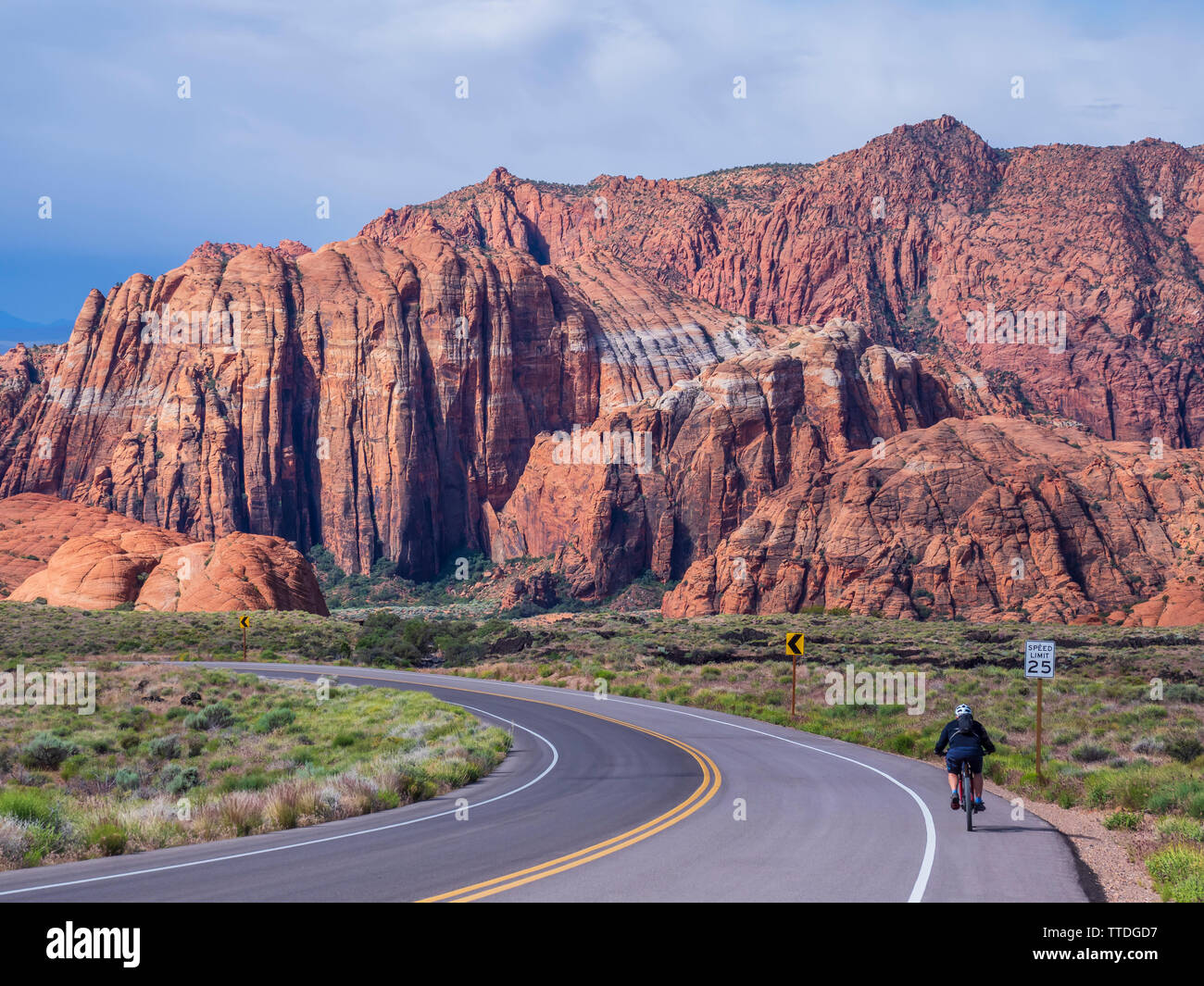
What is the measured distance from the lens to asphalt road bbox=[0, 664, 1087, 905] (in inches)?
391

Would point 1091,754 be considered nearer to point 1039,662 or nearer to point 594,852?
point 1039,662


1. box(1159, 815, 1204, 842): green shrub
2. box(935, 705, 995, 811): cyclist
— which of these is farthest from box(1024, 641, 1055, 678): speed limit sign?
box(1159, 815, 1204, 842): green shrub

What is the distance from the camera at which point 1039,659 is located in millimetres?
18141

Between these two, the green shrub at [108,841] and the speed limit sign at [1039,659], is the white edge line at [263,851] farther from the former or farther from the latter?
the speed limit sign at [1039,659]

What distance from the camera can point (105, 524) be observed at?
3784 inches

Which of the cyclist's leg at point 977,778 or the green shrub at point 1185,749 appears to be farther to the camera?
the green shrub at point 1185,749

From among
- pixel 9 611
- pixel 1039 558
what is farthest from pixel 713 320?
pixel 9 611

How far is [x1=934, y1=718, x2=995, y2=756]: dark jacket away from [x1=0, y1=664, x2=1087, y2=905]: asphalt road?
1056 millimetres

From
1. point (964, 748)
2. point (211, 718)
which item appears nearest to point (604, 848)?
point (964, 748)

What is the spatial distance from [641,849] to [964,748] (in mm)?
5325

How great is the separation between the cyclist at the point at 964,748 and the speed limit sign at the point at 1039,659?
12.7ft

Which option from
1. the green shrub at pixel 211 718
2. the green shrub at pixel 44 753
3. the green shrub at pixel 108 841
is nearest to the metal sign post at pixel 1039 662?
the green shrub at pixel 108 841

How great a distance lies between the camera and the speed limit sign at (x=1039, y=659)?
18.0m
